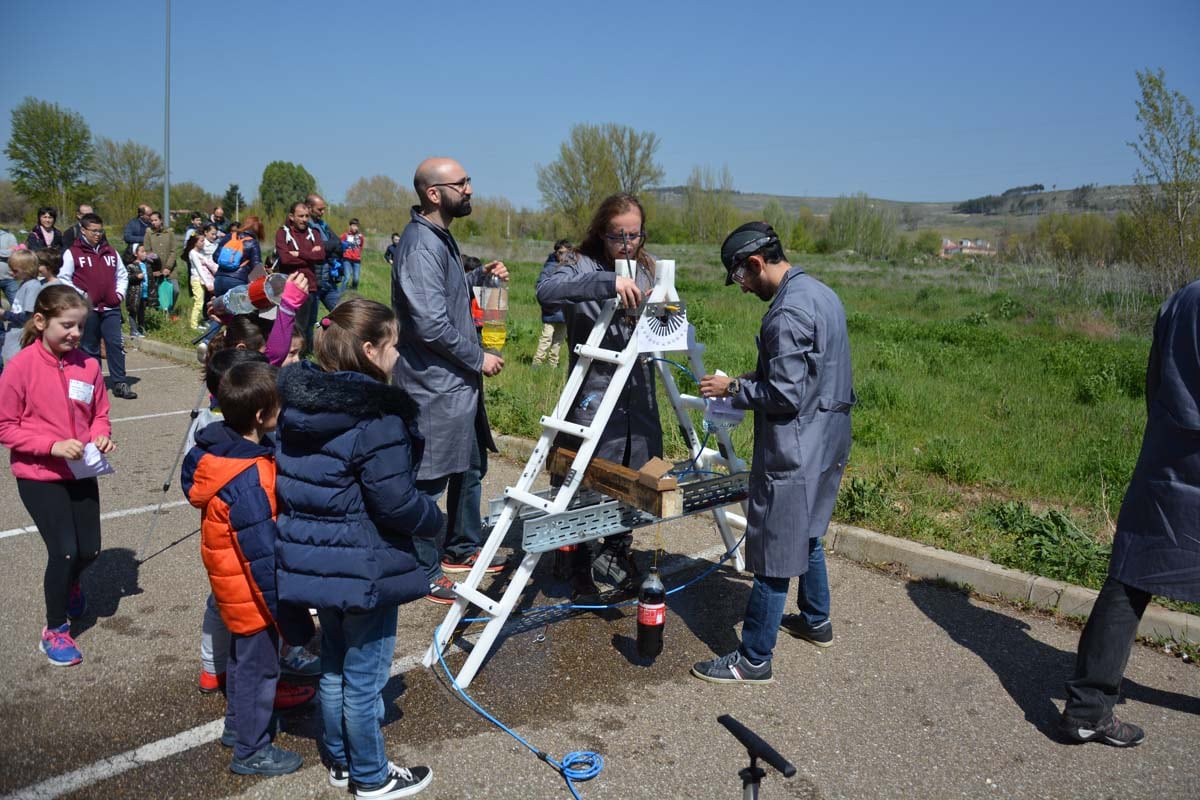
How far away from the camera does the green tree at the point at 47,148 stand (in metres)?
41.3

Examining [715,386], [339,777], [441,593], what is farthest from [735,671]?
[339,777]

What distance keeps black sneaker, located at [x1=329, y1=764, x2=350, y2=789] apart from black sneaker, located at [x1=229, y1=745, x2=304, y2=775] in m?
0.19

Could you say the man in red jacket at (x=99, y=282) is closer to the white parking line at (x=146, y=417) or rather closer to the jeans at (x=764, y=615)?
the white parking line at (x=146, y=417)

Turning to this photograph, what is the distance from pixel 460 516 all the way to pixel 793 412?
2207 mm

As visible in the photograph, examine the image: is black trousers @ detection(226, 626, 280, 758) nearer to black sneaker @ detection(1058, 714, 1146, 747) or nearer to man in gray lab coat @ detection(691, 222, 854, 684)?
man in gray lab coat @ detection(691, 222, 854, 684)

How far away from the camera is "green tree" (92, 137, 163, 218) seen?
4906cm

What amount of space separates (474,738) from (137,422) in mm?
6996

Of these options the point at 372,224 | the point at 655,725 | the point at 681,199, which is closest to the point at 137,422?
the point at 655,725

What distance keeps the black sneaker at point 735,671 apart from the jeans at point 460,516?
5.00ft

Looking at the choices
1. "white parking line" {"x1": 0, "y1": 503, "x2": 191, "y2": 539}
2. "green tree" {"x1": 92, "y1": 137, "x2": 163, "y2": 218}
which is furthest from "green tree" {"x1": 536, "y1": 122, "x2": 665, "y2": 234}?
"white parking line" {"x1": 0, "y1": 503, "x2": 191, "y2": 539}

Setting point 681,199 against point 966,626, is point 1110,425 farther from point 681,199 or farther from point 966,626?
point 681,199

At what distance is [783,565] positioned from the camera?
3.89m

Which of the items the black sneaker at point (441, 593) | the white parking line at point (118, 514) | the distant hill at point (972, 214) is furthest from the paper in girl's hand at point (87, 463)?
the distant hill at point (972, 214)

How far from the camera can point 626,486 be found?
13.2 feet
